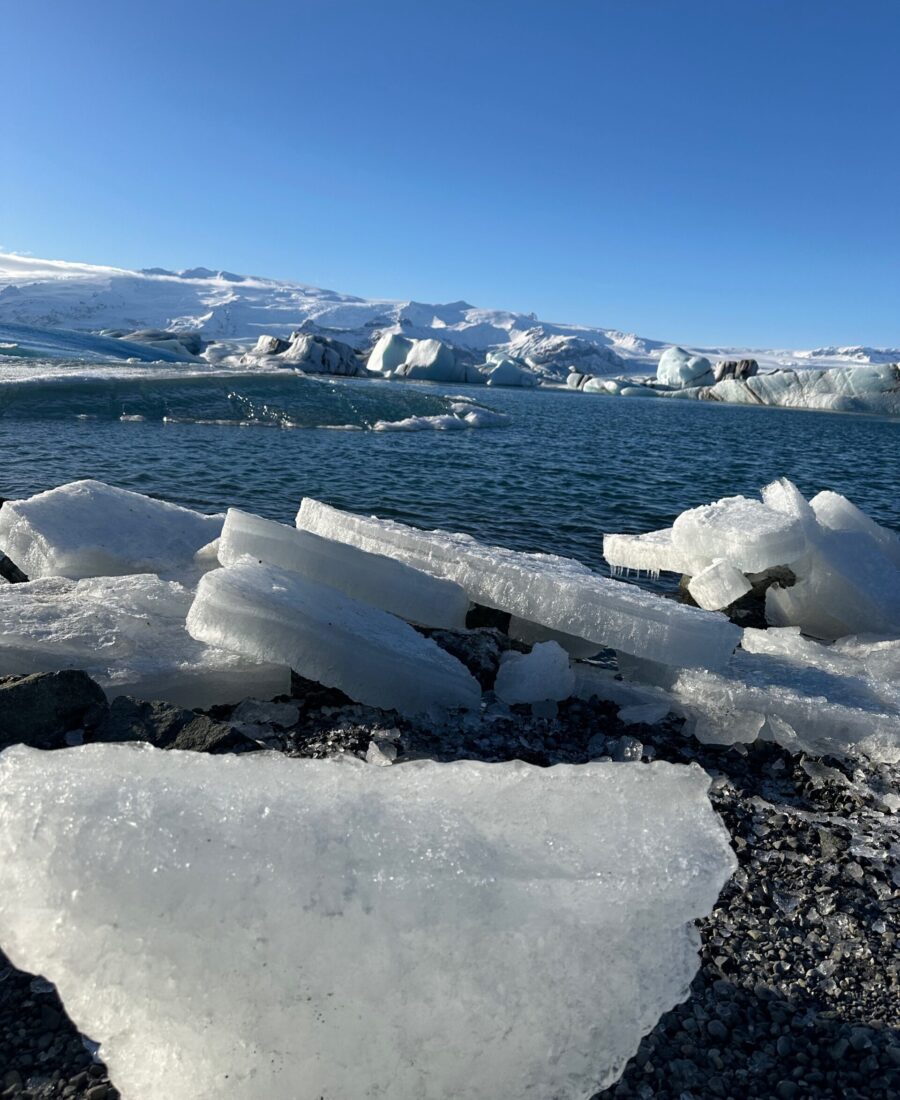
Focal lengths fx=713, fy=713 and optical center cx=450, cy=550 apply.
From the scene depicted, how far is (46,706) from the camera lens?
3104mm

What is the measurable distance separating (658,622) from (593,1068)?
291 centimetres

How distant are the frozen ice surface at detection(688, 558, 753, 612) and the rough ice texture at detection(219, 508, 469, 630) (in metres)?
2.62

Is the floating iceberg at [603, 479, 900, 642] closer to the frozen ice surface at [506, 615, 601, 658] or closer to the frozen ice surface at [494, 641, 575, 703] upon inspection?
the frozen ice surface at [506, 615, 601, 658]

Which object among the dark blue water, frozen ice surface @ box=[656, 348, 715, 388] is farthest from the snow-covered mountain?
the dark blue water

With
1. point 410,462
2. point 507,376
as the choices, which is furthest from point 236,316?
point 410,462

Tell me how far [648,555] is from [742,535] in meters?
1.43

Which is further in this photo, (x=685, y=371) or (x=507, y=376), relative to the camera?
(x=685, y=371)

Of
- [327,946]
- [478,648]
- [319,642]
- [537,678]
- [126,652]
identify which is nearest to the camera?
[327,946]

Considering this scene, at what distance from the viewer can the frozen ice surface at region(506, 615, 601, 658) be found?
16.3 feet

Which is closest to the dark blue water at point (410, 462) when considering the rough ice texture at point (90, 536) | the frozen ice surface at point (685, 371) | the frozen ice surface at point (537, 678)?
the rough ice texture at point (90, 536)

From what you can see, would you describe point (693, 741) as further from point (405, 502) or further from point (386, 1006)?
point (405, 502)

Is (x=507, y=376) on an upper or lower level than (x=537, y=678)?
lower

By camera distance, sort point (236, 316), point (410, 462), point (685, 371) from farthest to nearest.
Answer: point (236, 316), point (685, 371), point (410, 462)

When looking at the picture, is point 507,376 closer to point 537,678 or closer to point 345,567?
point 345,567
